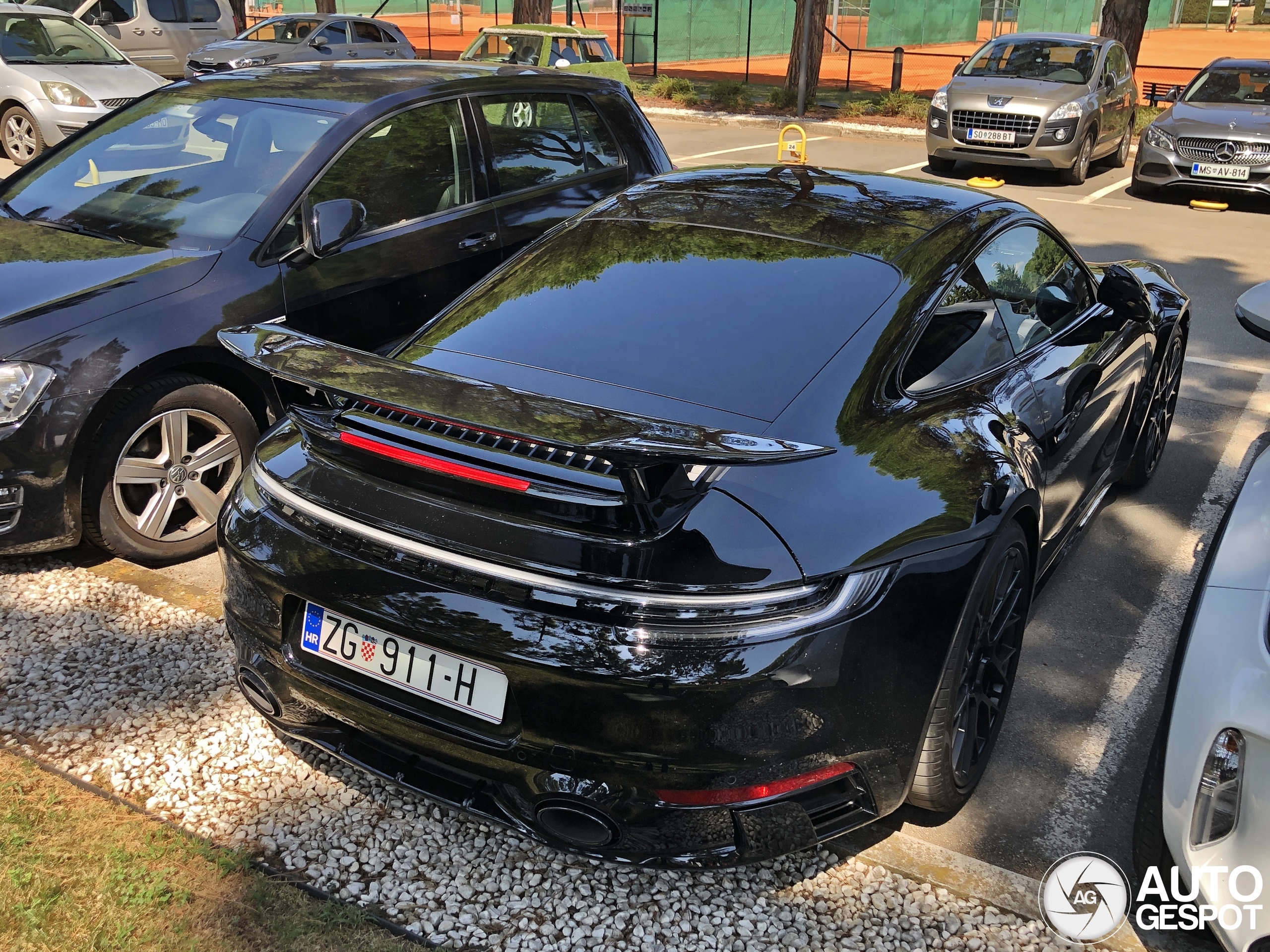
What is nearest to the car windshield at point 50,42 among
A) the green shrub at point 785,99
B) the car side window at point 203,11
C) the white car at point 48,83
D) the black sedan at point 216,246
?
the white car at point 48,83

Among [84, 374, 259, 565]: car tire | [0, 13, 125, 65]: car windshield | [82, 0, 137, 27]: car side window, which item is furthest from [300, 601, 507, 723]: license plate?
[82, 0, 137, 27]: car side window

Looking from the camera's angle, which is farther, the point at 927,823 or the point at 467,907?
the point at 927,823

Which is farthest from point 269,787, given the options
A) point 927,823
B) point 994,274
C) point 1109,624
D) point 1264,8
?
point 1264,8

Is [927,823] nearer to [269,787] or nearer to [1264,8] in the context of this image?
[269,787]

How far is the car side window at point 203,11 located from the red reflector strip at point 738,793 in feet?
71.0

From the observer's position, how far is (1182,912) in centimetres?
252

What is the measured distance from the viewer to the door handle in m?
4.98

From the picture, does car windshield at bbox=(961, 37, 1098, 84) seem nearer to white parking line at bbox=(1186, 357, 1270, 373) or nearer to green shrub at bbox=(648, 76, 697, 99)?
white parking line at bbox=(1186, 357, 1270, 373)

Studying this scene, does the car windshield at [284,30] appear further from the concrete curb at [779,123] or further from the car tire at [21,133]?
the car tire at [21,133]

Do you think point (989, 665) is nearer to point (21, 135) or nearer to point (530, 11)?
point (21, 135)

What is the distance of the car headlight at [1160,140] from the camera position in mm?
12227

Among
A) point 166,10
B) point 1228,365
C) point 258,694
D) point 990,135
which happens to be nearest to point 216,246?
point 258,694

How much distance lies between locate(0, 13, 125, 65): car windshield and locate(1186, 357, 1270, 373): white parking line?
1172 centimetres

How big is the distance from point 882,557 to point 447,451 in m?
1.00
